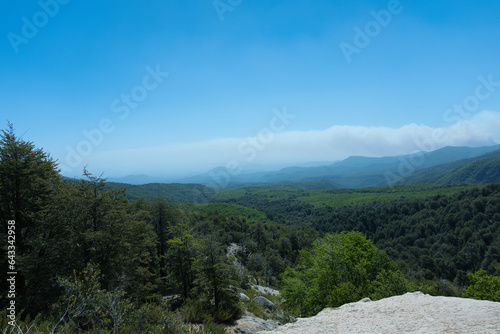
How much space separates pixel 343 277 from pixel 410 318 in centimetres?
877

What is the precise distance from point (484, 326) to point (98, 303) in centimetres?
1426

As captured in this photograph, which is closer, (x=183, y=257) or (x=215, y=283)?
(x=215, y=283)

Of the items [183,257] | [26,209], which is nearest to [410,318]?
[183,257]

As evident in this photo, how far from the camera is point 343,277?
18.0 metres

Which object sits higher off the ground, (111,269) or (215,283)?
(111,269)

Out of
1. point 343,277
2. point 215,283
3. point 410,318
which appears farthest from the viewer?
point 343,277

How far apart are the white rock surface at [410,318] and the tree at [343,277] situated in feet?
10.2

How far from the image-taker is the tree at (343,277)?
50.2 feet

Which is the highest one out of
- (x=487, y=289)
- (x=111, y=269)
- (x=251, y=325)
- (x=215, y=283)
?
(x=111, y=269)

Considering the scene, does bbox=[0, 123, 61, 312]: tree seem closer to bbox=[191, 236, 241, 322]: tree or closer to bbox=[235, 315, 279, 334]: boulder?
bbox=[191, 236, 241, 322]: tree

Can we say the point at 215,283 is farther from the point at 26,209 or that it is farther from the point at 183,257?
the point at 26,209

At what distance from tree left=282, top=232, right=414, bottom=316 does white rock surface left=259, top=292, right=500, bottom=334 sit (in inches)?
122

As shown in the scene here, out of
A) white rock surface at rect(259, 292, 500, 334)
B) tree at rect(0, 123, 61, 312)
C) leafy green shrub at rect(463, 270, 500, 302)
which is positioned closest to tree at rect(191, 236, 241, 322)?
white rock surface at rect(259, 292, 500, 334)

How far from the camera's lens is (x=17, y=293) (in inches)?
534
